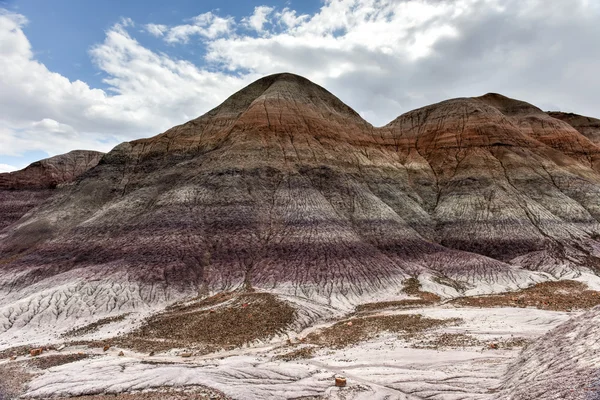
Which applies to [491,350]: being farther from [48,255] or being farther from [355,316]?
[48,255]

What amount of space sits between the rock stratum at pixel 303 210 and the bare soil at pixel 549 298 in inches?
143

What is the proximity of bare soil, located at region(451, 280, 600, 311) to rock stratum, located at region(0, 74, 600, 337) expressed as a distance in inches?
143

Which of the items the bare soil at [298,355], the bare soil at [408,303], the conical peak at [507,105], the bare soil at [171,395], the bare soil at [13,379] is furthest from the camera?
the conical peak at [507,105]

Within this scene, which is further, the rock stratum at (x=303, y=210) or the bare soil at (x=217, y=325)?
the rock stratum at (x=303, y=210)

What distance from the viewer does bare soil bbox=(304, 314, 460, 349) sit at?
27.1 meters

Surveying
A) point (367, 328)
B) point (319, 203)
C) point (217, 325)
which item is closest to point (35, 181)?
point (319, 203)

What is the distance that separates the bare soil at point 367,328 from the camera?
2711 centimetres

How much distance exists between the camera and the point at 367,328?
30.0 meters

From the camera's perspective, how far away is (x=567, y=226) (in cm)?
5894

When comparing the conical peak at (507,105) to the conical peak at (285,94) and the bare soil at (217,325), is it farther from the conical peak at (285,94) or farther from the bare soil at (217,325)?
the bare soil at (217,325)

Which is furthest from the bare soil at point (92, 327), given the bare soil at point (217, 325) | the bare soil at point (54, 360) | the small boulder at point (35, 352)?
the bare soil at point (54, 360)

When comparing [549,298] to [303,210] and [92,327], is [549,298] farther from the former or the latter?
[92,327]

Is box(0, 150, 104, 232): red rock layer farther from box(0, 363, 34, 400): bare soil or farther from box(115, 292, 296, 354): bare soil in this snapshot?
box(0, 363, 34, 400): bare soil

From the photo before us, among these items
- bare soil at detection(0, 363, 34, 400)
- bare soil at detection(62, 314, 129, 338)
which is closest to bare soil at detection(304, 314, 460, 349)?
bare soil at detection(0, 363, 34, 400)
